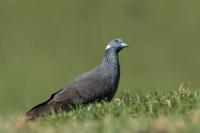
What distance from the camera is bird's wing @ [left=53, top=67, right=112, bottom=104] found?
1410 centimetres

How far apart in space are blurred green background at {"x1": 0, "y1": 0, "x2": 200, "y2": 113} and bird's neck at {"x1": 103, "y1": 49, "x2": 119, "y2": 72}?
22178mm

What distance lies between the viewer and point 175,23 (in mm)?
47188

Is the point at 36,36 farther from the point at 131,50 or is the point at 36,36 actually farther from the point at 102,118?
the point at 102,118

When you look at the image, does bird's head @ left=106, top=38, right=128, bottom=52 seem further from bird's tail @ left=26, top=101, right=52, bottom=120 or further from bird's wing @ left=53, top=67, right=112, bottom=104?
bird's tail @ left=26, top=101, right=52, bottom=120

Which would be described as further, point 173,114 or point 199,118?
point 173,114

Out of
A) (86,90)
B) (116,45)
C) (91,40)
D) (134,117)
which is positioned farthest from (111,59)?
(91,40)

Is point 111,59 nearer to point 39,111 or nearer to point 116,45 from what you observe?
point 116,45

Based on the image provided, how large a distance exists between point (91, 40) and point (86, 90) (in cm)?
Result: 3223

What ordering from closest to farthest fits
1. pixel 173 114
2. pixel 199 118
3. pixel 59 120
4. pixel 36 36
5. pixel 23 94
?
pixel 199 118 → pixel 173 114 → pixel 59 120 → pixel 23 94 → pixel 36 36

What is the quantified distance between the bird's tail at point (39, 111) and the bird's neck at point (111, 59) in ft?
4.47

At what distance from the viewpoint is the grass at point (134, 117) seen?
9852mm

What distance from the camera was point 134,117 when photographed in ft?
36.3

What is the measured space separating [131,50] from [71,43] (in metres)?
2.93

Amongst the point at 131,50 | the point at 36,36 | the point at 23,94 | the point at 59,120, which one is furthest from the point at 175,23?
the point at 59,120
